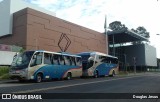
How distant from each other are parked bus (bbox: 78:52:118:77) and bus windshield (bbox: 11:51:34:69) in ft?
33.4

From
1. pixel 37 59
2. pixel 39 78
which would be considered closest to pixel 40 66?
pixel 37 59

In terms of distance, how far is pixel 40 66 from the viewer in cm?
2148

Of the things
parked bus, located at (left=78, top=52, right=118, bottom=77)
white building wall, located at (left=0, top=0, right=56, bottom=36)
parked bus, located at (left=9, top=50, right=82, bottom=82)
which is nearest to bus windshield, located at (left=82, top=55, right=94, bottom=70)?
parked bus, located at (left=78, top=52, right=118, bottom=77)

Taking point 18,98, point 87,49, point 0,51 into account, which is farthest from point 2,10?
point 18,98

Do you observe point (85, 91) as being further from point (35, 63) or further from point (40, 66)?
point (40, 66)

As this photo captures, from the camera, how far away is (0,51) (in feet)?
133

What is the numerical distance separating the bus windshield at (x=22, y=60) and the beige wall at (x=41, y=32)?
24.4 metres

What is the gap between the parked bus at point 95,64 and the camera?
29.9 meters

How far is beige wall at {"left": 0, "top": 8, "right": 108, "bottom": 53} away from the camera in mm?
46375

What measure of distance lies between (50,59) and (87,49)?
40.2 metres

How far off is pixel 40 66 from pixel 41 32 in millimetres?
28321

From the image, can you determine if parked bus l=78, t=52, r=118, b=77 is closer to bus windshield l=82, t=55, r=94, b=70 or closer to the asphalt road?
bus windshield l=82, t=55, r=94, b=70

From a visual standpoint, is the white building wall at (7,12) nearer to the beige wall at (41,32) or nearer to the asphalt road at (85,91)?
the beige wall at (41,32)

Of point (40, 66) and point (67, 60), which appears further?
point (67, 60)
